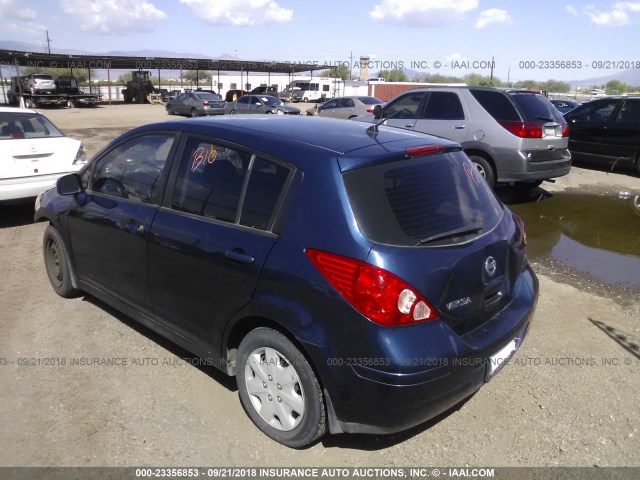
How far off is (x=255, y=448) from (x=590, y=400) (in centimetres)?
211

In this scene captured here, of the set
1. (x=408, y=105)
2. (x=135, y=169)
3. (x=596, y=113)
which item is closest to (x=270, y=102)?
(x=596, y=113)

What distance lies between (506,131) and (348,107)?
557 inches

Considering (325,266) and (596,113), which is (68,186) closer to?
(325,266)

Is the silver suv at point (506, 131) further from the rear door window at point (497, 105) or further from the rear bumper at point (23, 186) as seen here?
the rear bumper at point (23, 186)

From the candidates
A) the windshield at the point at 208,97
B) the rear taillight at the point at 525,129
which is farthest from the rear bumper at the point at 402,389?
the windshield at the point at 208,97

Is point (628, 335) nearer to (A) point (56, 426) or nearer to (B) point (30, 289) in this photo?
(A) point (56, 426)

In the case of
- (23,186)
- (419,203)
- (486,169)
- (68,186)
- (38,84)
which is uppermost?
(38,84)

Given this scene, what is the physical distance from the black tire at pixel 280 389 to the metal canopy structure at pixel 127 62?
34.7 meters

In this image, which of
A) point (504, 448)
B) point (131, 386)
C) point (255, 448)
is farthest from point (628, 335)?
point (131, 386)

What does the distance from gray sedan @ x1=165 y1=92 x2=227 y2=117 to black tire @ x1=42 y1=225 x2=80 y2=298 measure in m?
23.8

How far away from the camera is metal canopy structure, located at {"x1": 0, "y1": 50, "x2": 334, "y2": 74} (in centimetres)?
3778

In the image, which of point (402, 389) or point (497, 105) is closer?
point (402, 389)

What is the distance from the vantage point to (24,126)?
23.2 feet

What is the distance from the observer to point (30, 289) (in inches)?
188
